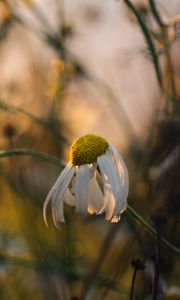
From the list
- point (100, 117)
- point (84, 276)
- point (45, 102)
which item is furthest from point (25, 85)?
point (84, 276)

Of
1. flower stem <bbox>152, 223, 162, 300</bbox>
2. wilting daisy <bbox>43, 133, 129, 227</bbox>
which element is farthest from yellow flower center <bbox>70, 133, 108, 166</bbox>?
flower stem <bbox>152, 223, 162, 300</bbox>

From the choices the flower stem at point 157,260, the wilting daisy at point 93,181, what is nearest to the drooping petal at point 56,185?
the wilting daisy at point 93,181

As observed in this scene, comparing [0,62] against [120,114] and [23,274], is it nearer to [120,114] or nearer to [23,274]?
[120,114]

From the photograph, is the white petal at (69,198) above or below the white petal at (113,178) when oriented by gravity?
below

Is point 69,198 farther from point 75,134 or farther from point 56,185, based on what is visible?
point 75,134

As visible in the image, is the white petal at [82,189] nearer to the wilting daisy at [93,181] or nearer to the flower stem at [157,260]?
the wilting daisy at [93,181]

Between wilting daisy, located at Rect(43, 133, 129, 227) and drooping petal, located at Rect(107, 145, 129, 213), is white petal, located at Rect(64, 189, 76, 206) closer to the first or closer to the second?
wilting daisy, located at Rect(43, 133, 129, 227)

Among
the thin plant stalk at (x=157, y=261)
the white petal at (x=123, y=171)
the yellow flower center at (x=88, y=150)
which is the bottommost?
the thin plant stalk at (x=157, y=261)

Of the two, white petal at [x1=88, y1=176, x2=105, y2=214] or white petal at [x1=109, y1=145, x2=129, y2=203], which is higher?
white petal at [x1=109, y1=145, x2=129, y2=203]
